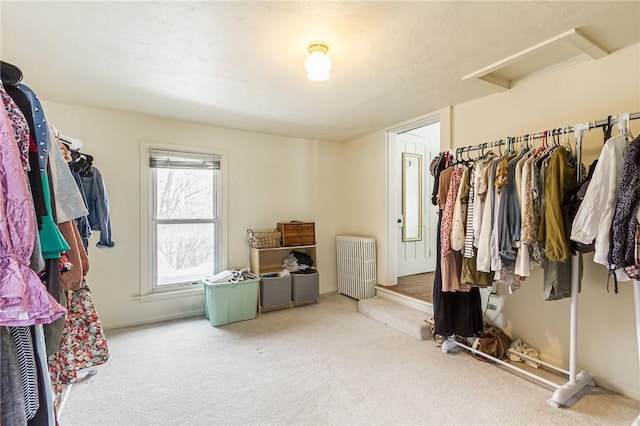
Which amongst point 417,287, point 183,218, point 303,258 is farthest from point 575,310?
point 183,218

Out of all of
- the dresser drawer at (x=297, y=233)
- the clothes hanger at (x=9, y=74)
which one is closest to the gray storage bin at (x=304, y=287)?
the dresser drawer at (x=297, y=233)

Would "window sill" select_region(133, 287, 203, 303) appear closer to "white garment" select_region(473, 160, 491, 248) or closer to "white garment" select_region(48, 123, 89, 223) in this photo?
"white garment" select_region(48, 123, 89, 223)

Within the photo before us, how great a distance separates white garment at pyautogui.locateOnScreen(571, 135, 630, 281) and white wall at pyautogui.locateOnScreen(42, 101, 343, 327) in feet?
10.7

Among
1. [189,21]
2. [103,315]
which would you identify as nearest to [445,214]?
[189,21]

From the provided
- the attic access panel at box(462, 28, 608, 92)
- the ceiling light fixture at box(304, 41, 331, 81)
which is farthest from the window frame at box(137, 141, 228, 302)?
the attic access panel at box(462, 28, 608, 92)

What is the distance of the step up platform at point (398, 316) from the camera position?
288 centimetres

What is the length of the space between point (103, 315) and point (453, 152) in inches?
150

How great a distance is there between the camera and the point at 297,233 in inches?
158

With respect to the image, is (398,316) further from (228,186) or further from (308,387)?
(228,186)

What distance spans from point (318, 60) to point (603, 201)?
179 centimetres

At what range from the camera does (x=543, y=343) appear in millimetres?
2408

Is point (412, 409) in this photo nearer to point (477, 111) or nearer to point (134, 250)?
point (477, 111)

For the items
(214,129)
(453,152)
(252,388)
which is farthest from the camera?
(214,129)

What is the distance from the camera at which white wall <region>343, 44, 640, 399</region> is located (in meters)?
1.98
